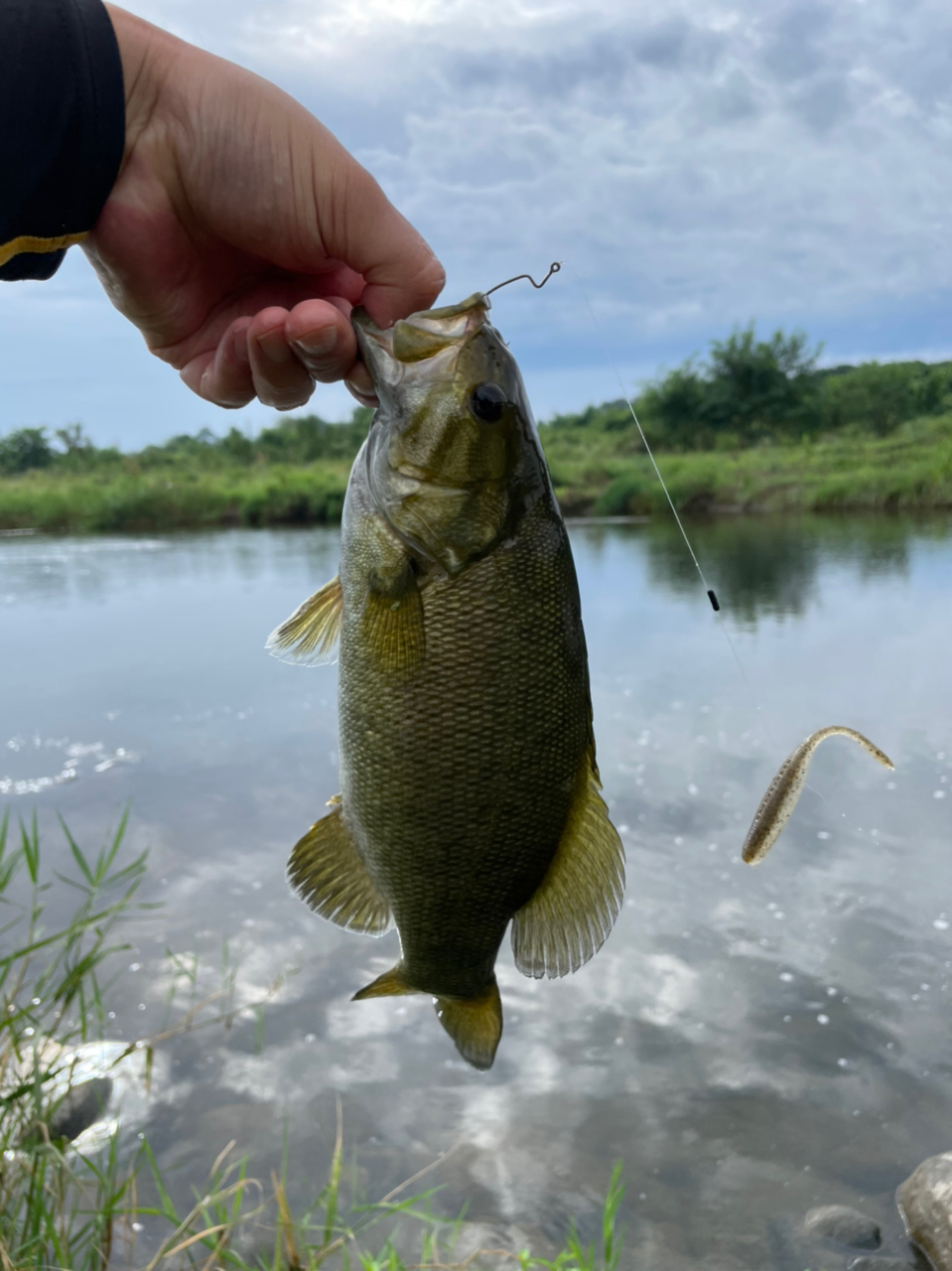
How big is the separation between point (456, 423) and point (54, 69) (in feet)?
3.59

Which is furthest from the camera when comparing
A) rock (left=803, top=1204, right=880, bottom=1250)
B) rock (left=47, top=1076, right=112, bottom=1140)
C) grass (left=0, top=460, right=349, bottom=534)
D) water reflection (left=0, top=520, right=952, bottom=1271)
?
grass (left=0, top=460, right=349, bottom=534)

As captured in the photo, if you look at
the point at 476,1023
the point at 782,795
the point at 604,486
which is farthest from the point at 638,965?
the point at 604,486

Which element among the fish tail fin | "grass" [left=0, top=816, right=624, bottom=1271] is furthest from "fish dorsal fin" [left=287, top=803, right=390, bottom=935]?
"grass" [left=0, top=816, right=624, bottom=1271]

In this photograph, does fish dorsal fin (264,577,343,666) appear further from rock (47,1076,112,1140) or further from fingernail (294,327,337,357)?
rock (47,1076,112,1140)

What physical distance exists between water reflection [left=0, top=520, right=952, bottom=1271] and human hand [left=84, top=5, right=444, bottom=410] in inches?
211

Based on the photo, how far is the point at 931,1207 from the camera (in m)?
4.93

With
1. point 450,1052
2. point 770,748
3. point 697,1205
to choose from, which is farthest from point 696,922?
point 770,748

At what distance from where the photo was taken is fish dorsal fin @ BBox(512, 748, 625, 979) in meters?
1.57

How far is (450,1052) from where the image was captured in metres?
7.35

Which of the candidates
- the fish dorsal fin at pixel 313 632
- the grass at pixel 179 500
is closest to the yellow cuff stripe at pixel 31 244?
the fish dorsal fin at pixel 313 632

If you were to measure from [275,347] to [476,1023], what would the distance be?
1.39 metres

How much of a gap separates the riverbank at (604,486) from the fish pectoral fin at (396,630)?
27866 mm

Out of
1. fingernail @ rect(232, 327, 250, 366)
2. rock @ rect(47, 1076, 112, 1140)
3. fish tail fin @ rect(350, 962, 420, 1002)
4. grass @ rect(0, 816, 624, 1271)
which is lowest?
rock @ rect(47, 1076, 112, 1140)

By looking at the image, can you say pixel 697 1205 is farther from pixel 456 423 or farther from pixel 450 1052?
pixel 456 423
